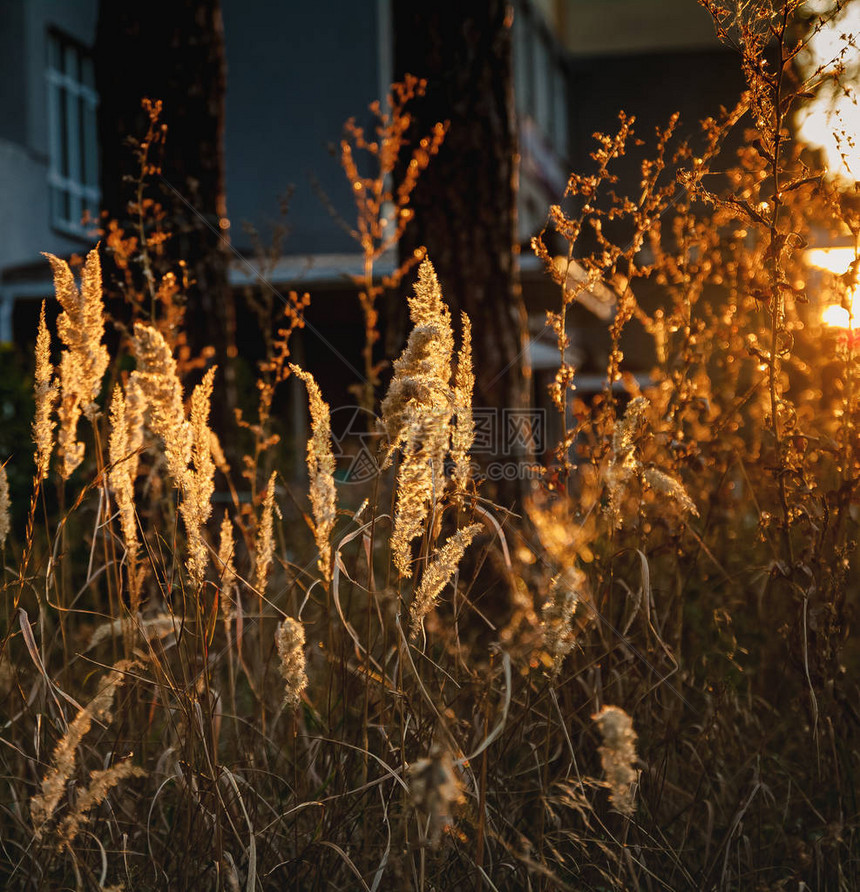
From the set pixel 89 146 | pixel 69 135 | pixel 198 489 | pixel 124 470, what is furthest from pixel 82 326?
pixel 89 146

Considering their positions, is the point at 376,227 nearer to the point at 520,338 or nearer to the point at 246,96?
the point at 520,338

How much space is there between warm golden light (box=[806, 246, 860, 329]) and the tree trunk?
1287 millimetres

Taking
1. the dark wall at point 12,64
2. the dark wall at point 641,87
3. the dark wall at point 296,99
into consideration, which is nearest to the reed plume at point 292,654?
the dark wall at point 296,99

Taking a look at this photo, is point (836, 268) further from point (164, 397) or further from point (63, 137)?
point (63, 137)

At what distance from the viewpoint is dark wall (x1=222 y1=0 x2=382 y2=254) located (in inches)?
612

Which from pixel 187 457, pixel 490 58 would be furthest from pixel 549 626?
pixel 490 58

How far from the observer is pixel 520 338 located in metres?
3.84

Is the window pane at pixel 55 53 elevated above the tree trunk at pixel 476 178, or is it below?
above

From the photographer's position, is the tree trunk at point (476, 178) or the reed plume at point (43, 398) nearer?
the reed plume at point (43, 398)

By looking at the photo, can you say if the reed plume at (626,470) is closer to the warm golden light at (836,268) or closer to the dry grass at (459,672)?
the dry grass at (459,672)

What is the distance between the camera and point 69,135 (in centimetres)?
1650

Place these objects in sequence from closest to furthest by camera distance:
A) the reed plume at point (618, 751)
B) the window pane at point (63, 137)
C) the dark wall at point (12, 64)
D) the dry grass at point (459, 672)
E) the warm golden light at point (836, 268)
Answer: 1. the reed plume at point (618, 751)
2. the dry grass at point (459, 672)
3. the warm golden light at point (836, 268)
4. the dark wall at point (12, 64)
5. the window pane at point (63, 137)

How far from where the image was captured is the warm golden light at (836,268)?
236 centimetres

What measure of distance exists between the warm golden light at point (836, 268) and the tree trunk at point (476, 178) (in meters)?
1.29
